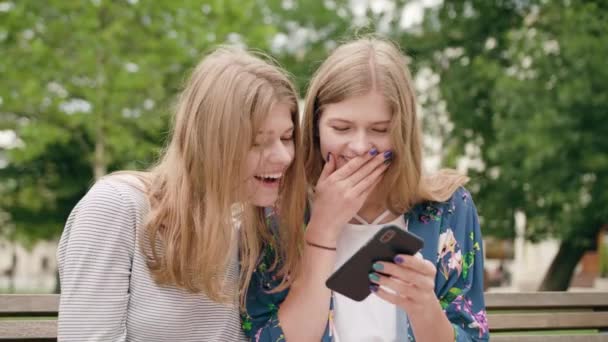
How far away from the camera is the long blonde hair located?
3039mm

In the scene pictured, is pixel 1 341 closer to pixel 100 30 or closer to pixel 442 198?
pixel 442 198

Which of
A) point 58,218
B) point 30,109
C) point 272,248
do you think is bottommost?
point 58,218

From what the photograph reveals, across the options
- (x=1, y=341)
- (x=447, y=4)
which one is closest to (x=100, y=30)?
(x=447, y=4)

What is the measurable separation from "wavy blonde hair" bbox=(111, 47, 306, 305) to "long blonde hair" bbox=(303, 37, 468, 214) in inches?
9.5

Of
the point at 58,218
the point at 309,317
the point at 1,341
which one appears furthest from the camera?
the point at 58,218

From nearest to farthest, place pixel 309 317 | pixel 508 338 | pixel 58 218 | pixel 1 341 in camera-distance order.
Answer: pixel 309 317 → pixel 1 341 → pixel 508 338 → pixel 58 218

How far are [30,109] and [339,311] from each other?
11.6 m

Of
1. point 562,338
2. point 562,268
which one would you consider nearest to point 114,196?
point 562,338

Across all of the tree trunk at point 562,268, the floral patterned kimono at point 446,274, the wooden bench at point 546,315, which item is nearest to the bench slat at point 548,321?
the wooden bench at point 546,315

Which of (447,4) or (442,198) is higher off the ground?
(447,4)

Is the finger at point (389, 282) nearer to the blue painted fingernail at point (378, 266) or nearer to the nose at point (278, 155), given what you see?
the blue painted fingernail at point (378, 266)

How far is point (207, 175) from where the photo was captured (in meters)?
2.81

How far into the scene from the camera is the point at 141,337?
9.14 ft

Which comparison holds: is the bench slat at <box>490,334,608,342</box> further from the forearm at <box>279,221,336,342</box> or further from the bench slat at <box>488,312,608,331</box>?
the forearm at <box>279,221,336,342</box>
